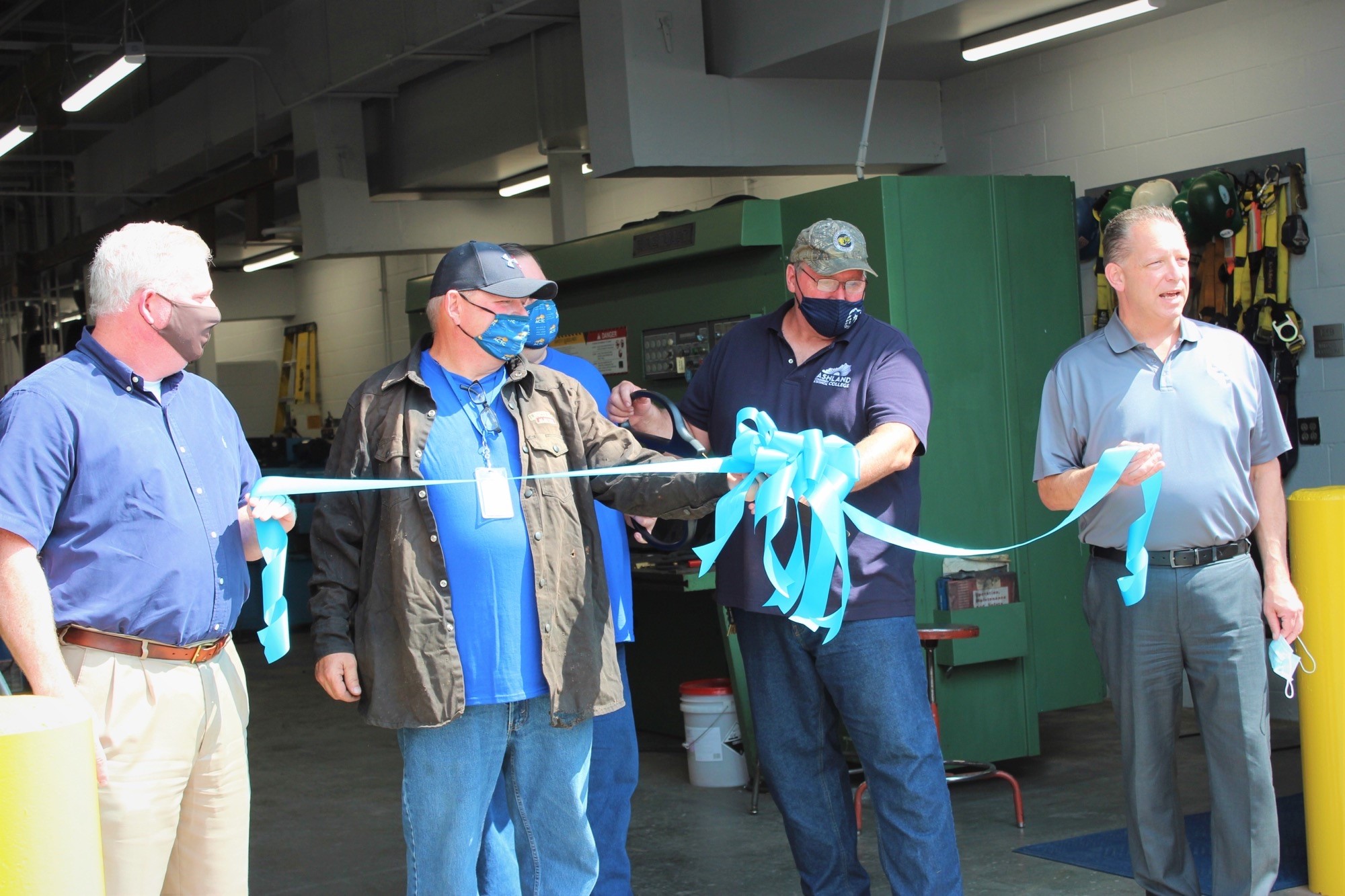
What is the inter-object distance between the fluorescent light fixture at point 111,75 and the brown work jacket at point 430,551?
693 cm

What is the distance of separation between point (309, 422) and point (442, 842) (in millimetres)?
12843

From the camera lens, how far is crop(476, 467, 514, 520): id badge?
103 inches

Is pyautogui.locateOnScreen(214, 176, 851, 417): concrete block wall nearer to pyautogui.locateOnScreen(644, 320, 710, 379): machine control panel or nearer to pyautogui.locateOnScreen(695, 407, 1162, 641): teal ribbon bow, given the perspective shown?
pyautogui.locateOnScreen(644, 320, 710, 379): machine control panel

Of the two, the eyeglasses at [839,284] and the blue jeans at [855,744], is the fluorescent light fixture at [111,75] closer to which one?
the eyeglasses at [839,284]

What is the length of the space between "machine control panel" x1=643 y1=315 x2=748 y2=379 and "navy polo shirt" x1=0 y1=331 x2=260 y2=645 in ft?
10.7

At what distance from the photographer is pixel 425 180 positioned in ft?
32.0

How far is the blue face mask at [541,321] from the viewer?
110 inches

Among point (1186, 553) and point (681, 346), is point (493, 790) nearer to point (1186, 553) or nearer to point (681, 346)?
point (1186, 553)

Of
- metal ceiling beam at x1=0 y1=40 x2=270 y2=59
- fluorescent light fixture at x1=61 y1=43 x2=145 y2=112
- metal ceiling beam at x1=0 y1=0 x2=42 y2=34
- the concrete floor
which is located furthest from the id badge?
metal ceiling beam at x1=0 y1=0 x2=42 y2=34

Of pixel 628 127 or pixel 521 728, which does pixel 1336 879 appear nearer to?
pixel 521 728

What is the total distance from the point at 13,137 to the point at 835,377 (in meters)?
10.2

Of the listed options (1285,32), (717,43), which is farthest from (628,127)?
(1285,32)

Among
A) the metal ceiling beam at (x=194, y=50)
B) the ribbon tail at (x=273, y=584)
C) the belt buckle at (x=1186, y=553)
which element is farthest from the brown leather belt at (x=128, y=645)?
the metal ceiling beam at (x=194, y=50)

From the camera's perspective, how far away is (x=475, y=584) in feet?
8.53
